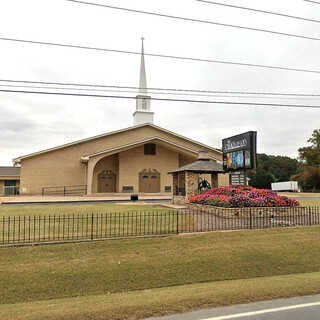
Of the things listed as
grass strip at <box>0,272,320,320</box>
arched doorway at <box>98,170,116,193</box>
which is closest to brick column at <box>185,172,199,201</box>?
grass strip at <box>0,272,320,320</box>

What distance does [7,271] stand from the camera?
7695mm

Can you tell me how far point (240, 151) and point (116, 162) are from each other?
22.3 metres

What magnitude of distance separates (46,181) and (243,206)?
28.3 m

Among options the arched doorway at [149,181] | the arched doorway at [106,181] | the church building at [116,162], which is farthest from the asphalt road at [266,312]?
the arched doorway at [106,181]

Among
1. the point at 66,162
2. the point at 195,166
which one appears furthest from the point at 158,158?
the point at 195,166

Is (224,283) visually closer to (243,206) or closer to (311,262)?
(311,262)

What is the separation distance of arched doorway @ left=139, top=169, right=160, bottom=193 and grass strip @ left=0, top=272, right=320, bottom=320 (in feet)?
107

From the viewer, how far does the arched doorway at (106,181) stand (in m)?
39.6

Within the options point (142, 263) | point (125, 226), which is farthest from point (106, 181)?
point (142, 263)

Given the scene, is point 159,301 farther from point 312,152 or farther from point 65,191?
point 312,152

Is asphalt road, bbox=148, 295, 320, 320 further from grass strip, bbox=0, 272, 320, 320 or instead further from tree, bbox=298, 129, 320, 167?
tree, bbox=298, 129, 320, 167

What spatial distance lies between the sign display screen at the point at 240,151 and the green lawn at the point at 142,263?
10124mm

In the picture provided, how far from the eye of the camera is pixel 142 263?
8.46 meters

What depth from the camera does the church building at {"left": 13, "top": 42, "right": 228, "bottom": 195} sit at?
36719mm
